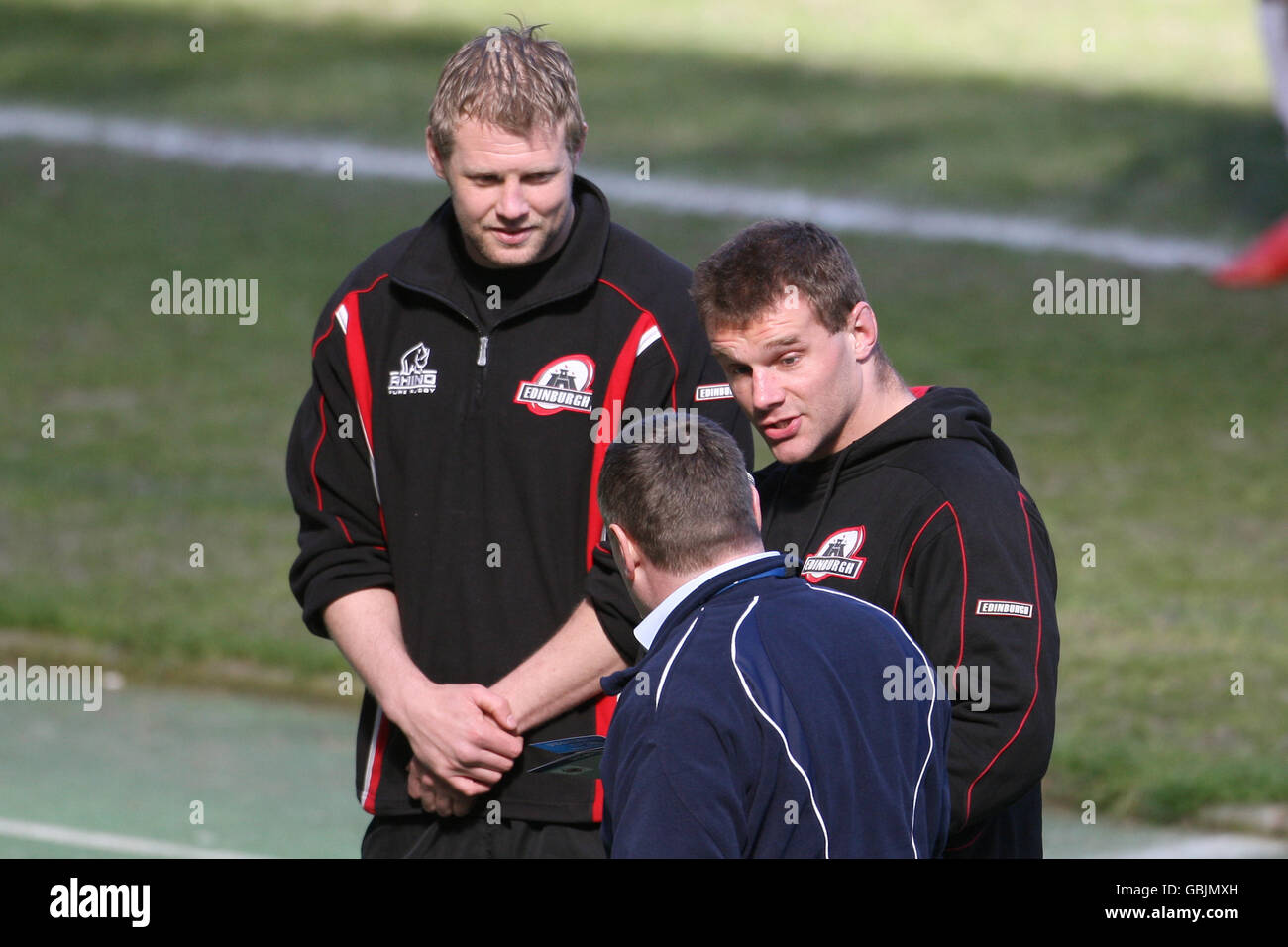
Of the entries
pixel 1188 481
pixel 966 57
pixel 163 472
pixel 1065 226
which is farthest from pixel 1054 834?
pixel 966 57

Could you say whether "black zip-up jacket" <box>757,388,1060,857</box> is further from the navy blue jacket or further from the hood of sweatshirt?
the navy blue jacket

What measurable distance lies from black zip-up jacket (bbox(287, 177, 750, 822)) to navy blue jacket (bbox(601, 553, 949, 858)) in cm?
109

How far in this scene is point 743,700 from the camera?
2930 millimetres

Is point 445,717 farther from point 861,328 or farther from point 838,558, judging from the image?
point 861,328

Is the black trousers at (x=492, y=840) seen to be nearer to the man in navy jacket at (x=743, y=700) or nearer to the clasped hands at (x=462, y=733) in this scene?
the clasped hands at (x=462, y=733)

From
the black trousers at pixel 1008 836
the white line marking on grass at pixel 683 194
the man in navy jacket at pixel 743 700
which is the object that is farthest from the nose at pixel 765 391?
the white line marking on grass at pixel 683 194

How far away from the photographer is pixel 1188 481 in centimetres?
1355

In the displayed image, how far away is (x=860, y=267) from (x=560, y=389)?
49.5 feet

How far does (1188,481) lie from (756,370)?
10561 millimetres

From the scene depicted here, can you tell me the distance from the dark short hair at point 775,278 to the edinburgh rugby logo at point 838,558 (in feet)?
1.28

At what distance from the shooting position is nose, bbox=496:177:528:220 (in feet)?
13.3
